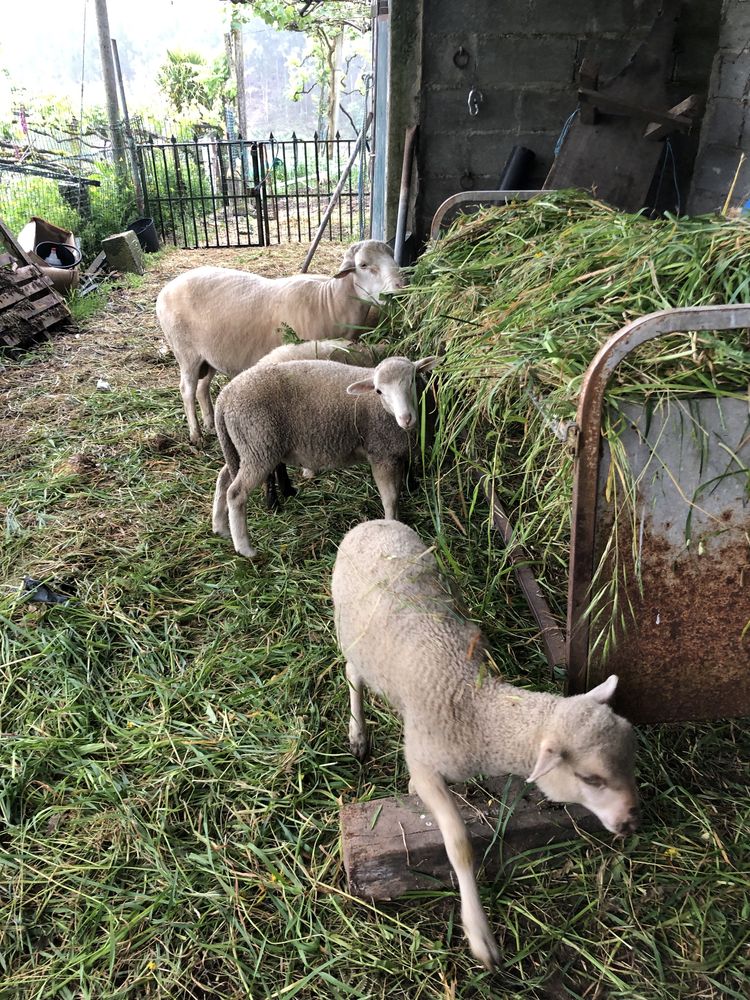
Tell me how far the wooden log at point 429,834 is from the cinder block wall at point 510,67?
513cm

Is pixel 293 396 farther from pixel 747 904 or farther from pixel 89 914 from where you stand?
pixel 747 904

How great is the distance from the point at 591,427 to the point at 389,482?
6.36 ft

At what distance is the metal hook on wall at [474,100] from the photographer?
220 inches

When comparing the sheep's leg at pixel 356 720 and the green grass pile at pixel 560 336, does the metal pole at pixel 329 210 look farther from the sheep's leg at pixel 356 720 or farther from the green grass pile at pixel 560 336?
the sheep's leg at pixel 356 720

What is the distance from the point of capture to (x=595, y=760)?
1.80 meters

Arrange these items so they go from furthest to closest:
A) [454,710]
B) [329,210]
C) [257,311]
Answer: [329,210] → [257,311] → [454,710]

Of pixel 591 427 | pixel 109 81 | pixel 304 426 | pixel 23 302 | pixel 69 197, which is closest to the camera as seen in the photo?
pixel 591 427

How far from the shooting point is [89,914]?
2.09 meters

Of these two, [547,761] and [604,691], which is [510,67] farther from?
[547,761]

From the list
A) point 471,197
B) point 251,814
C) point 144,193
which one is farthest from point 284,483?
point 144,193

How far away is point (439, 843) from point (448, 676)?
A: 0.49 metres

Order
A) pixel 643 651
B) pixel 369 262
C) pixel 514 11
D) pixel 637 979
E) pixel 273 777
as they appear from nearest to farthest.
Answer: pixel 637 979 → pixel 643 651 → pixel 273 777 → pixel 369 262 → pixel 514 11

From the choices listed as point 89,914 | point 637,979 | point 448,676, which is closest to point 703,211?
point 448,676

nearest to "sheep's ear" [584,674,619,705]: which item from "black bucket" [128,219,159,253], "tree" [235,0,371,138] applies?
"black bucket" [128,219,159,253]
